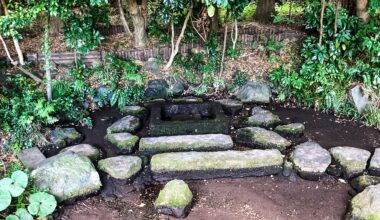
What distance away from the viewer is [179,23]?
651 cm

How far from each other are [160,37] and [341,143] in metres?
3.56

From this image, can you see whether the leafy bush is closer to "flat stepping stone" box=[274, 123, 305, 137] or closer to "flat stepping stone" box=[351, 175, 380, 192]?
"flat stepping stone" box=[274, 123, 305, 137]

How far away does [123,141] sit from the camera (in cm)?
478

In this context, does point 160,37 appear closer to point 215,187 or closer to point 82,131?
point 82,131

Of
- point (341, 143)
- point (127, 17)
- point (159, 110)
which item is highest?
point (127, 17)

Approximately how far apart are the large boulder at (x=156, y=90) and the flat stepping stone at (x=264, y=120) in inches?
63.9

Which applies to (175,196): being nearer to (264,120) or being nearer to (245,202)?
(245,202)

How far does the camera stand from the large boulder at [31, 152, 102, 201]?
12.4ft

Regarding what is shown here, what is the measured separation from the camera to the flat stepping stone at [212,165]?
4.24 m

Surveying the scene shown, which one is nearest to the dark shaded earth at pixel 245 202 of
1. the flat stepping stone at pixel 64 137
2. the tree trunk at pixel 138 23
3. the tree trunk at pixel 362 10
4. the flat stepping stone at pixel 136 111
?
the flat stepping stone at pixel 64 137

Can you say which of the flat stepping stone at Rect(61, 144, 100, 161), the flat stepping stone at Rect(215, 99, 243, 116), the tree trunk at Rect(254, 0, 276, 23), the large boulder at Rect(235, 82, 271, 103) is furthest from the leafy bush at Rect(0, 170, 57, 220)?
the tree trunk at Rect(254, 0, 276, 23)

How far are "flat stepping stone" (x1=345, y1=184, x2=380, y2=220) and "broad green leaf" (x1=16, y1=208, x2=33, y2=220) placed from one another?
3.07 metres

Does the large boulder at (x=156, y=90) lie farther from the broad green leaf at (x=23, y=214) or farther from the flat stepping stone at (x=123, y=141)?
the broad green leaf at (x=23, y=214)

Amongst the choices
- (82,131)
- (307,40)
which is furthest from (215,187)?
(307,40)
